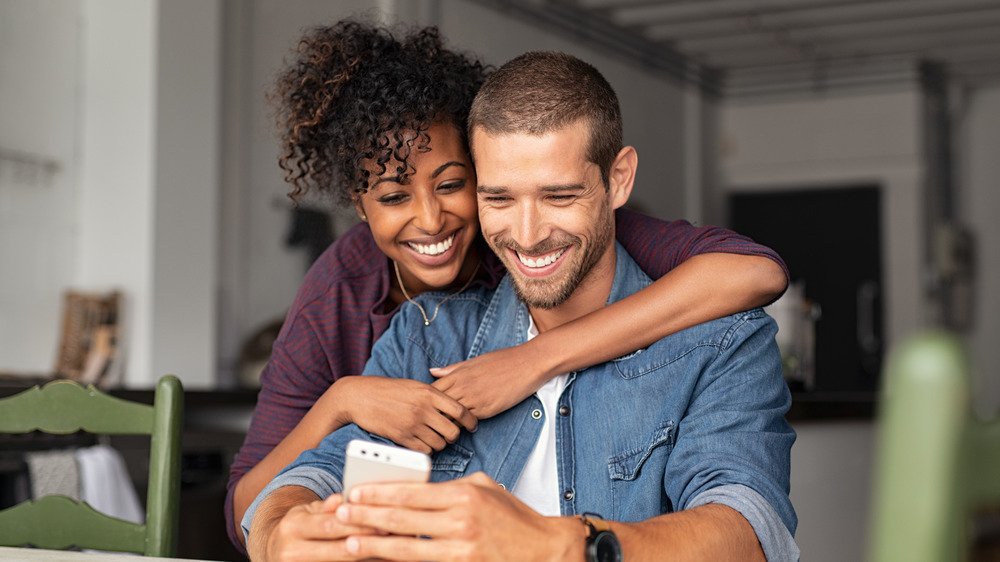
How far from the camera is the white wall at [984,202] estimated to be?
8.86m

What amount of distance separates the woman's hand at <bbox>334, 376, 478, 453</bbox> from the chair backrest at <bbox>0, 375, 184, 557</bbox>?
0.35 meters

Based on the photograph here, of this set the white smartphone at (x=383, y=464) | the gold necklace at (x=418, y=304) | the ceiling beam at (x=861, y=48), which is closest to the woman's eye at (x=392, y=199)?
the gold necklace at (x=418, y=304)

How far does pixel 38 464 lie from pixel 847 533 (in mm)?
2313

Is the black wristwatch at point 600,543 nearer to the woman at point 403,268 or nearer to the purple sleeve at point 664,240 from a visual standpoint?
the woman at point 403,268

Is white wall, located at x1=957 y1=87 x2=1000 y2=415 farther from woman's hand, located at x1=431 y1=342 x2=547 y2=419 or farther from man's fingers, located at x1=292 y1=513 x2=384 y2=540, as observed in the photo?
man's fingers, located at x1=292 y1=513 x2=384 y2=540

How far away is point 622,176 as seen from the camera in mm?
1706

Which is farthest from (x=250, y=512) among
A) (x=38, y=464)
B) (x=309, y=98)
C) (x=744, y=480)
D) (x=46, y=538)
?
(x=38, y=464)

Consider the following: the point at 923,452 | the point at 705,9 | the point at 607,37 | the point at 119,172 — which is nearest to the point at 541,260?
the point at 923,452

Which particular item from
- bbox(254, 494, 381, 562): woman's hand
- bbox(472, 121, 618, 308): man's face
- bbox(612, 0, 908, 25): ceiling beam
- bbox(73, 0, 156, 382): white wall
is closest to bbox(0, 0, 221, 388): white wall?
bbox(73, 0, 156, 382): white wall

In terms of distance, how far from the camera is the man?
4.74 ft

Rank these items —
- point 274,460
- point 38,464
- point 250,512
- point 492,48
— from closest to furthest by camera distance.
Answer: point 250,512 < point 274,460 < point 38,464 < point 492,48

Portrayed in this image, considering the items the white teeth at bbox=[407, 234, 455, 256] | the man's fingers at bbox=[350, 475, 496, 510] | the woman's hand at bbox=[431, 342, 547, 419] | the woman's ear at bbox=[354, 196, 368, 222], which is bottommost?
the man's fingers at bbox=[350, 475, 496, 510]

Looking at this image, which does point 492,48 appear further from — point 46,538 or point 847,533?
point 46,538

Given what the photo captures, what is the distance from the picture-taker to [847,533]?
351 cm
